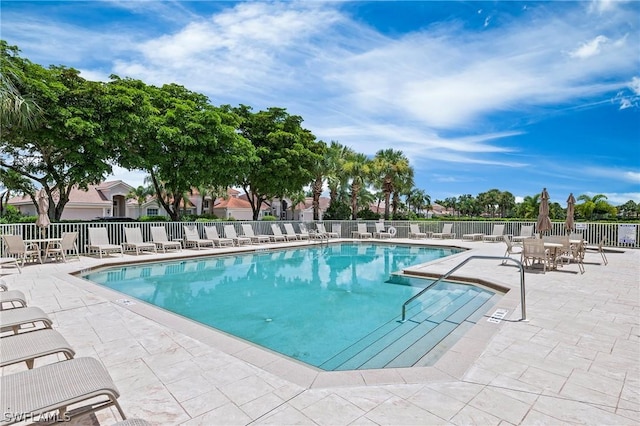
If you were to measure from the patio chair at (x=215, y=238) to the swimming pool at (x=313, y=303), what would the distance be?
2419 mm

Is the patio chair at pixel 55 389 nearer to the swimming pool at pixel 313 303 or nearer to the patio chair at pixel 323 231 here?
the swimming pool at pixel 313 303

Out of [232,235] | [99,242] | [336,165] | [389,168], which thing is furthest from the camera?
[389,168]

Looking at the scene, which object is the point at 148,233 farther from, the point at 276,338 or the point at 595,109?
the point at 595,109

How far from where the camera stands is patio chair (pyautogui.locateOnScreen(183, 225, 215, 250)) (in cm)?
1465

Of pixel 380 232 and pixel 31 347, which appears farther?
pixel 380 232

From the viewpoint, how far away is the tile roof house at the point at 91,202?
32.4 m

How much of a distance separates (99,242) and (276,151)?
1176 cm

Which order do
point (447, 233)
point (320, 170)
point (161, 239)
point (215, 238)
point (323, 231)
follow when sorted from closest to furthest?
point (161, 239) → point (215, 238) → point (323, 231) → point (447, 233) → point (320, 170)

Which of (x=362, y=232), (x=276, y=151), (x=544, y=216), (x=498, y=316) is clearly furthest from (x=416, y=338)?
(x=276, y=151)

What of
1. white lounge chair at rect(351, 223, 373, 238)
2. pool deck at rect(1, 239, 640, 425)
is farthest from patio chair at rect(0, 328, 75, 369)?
white lounge chair at rect(351, 223, 373, 238)

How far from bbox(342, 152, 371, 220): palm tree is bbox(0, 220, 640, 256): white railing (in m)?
5.14

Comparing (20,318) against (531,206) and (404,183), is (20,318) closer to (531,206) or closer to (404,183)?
(404,183)

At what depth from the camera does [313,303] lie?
7234 mm

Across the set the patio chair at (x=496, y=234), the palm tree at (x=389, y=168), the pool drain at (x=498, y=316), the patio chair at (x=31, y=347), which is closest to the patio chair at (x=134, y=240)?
the patio chair at (x=31, y=347)
